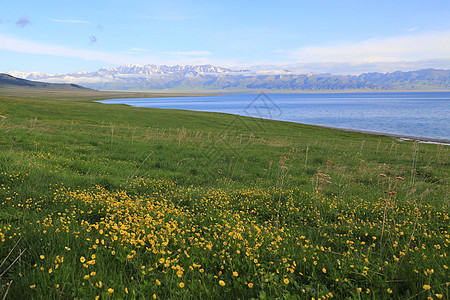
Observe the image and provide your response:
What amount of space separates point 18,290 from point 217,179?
7.69 metres

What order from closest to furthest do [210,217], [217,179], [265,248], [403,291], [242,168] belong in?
[403,291] → [265,248] → [210,217] → [217,179] → [242,168]

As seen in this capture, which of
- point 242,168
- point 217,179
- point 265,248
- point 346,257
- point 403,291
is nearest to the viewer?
point 403,291

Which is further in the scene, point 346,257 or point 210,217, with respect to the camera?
point 210,217

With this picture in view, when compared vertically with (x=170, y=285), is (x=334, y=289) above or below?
below

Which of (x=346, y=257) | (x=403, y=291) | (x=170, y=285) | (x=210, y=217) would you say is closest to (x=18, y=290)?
(x=170, y=285)

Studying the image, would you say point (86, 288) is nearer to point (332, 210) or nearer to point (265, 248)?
point (265, 248)

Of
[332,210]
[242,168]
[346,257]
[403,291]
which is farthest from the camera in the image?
[242,168]

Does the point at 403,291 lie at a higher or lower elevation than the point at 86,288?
lower

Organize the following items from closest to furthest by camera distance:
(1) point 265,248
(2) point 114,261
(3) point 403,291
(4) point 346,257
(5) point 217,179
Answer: (3) point 403,291
(2) point 114,261
(4) point 346,257
(1) point 265,248
(5) point 217,179

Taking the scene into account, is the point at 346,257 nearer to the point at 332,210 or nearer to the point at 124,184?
the point at 332,210

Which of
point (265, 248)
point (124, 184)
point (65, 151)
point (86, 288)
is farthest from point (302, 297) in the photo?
point (65, 151)

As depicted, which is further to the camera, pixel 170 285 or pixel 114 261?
pixel 114 261

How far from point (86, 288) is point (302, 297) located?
8.73ft

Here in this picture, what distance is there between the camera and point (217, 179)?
10562 mm
